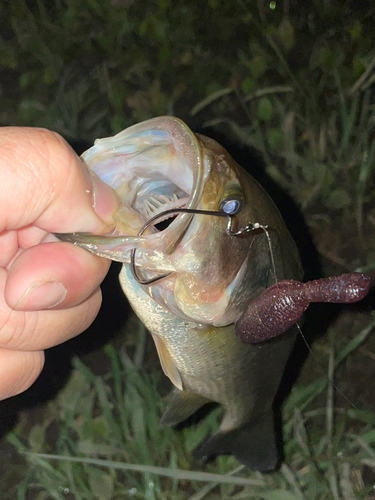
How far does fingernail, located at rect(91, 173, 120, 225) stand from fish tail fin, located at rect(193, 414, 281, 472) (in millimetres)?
721

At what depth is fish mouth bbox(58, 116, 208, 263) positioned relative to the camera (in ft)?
2.10

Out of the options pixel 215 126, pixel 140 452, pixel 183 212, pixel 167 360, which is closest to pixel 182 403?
pixel 167 360

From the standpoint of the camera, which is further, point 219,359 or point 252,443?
point 252,443

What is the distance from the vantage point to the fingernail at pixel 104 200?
665mm

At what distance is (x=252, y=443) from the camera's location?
1150 mm

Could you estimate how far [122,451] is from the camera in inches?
67.9

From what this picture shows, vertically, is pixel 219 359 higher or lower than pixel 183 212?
lower

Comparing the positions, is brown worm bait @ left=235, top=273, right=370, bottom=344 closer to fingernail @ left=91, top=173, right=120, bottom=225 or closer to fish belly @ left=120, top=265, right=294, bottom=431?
fish belly @ left=120, top=265, right=294, bottom=431

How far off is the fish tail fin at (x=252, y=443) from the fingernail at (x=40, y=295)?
621 mm

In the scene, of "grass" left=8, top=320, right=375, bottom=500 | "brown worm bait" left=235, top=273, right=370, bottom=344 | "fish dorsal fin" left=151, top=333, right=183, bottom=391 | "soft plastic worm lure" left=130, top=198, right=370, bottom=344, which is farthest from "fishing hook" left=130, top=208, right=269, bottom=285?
"grass" left=8, top=320, right=375, bottom=500

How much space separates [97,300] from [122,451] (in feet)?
3.27

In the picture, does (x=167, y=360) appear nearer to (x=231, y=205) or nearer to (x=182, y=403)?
(x=182, y=403)

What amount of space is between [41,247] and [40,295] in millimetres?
81

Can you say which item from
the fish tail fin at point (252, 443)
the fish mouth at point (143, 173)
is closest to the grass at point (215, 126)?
the fish tail fin at point (252, 443)
